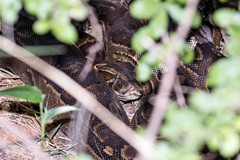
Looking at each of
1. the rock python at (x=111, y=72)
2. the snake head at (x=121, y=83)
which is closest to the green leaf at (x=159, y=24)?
the rock python at (x=111, y=72)

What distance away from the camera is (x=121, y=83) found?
5227 mm

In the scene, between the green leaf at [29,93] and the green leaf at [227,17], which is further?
the green leaf at [29,93]

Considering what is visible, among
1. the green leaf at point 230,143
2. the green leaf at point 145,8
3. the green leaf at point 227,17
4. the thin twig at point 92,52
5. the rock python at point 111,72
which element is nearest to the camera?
the green leaf at point 230,143

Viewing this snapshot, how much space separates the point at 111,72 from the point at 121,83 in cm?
17

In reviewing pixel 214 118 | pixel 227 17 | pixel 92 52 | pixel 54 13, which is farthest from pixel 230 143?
pixel 92 52

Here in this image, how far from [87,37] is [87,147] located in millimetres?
1796

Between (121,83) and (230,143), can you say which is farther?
(121,83)

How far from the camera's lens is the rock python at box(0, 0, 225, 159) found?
161 inches

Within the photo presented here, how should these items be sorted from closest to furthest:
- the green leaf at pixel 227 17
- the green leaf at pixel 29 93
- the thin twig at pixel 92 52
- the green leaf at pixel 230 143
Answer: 1. the green leaf at pixel 230 143
2. the green leaf at pixel 227 17
3. the green leaf at pixel 29 93
4. the thin twig at pixel 92 52

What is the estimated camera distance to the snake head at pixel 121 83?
204 inches

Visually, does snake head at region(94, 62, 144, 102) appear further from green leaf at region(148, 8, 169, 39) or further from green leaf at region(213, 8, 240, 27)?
green leaf at region(213, 8, 240, 27)

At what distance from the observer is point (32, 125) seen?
4.47m

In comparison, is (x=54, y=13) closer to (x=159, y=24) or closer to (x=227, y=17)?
(x=159, y=24)

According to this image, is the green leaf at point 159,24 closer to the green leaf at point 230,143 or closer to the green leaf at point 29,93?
the green leaf at point 230,143
